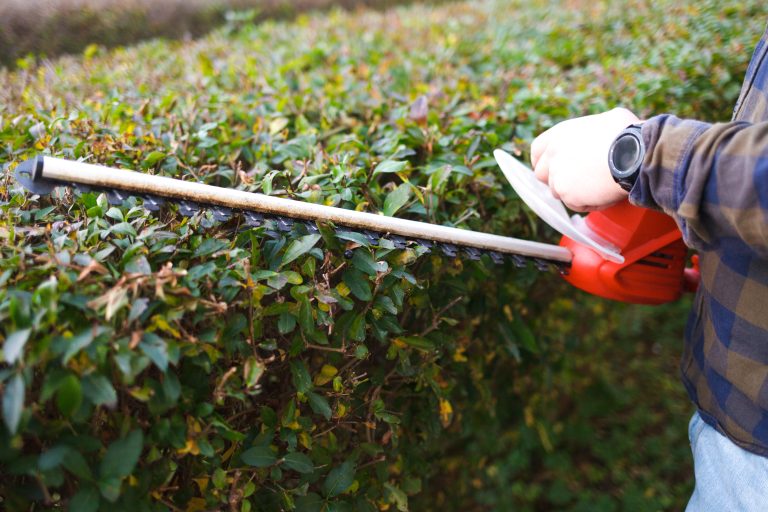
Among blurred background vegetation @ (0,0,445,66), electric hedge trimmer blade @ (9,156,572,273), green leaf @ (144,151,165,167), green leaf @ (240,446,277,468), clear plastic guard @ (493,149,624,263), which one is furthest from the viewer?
blurred background vegetation @ (0,0,445,66)

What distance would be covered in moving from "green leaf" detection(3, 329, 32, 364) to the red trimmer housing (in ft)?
3.89

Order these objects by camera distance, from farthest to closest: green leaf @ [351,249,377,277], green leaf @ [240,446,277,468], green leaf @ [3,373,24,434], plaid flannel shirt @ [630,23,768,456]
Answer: green leaf @ [351,249,377,277]
green leaf @ [240,446,277,468]
plaid flannel shirt @ [630,23,768,456]
green leaf @ [3,373,24,434]

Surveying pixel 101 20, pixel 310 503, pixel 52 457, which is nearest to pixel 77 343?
pixel 52 457

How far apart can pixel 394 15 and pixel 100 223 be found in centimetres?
386

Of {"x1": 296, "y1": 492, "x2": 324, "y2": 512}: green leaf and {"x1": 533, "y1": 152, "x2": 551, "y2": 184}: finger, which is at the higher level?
{"x1": 533, "y1": 152, "x2": 551, "y2": 184}: finger

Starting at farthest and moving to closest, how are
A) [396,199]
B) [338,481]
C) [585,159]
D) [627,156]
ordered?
[396,199], [338,481], [585,159], [627,156]

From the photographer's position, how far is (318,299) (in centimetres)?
125

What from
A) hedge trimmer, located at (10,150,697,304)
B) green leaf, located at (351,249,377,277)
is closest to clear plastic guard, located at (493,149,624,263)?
hedge trimmer, located at (10,150,697,304)

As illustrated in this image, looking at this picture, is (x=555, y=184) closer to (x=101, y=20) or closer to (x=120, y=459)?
(x=120, y=459)

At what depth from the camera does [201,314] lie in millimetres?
1104

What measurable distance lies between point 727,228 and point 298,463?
934mm

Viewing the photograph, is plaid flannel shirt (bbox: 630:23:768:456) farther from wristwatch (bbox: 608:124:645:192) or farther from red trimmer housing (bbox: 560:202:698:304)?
red trimmer housing (bbox: 560:202:698:304)

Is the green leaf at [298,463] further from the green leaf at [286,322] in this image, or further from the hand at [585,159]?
the hand at [585,159]

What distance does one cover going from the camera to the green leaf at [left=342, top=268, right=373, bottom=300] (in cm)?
132
